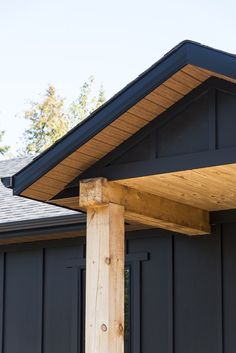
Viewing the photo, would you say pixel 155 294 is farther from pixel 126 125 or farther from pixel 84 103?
pixel 84 103

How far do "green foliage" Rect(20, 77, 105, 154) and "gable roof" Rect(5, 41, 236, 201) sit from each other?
94.1 ft

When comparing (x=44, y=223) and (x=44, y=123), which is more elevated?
(x=44, y=123)

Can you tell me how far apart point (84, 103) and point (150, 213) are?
3208 centimetres

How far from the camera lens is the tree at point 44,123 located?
36188 mm

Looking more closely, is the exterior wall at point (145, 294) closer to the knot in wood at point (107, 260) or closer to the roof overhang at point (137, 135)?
the roof overhang at point (137, 135)

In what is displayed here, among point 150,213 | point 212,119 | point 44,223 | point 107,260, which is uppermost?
point 212,119

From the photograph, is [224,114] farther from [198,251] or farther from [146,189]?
[198,251]

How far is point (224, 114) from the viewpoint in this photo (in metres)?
6.24

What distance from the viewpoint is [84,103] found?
39094 millimetres

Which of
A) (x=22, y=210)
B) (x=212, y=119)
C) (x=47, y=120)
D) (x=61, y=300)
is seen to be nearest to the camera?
(x=212, y=119)

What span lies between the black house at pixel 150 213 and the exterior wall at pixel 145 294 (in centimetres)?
1

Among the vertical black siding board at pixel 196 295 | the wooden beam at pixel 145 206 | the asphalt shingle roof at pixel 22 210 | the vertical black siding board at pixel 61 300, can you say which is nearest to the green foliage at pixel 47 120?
the asphalt shingle roof at pixel 22 210

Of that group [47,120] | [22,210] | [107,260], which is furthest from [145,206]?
[47,120]

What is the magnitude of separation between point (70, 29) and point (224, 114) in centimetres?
4552
